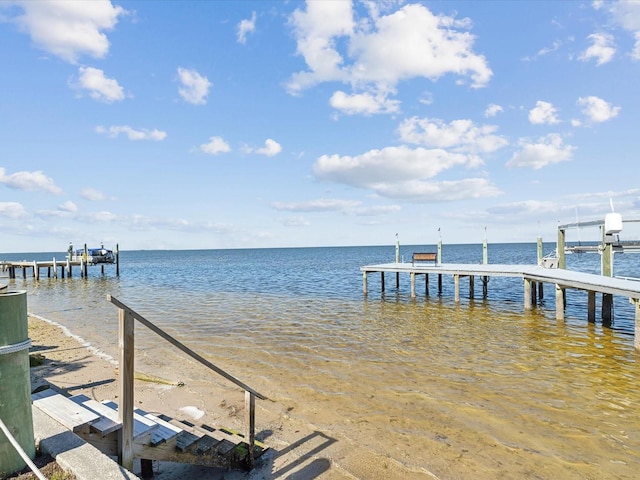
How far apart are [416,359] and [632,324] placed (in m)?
10.9

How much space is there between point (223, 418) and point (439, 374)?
5.30 m

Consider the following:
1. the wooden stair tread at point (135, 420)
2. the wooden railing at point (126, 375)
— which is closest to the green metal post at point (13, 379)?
the wooden railing at point (126, 375)

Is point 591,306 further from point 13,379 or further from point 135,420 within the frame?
point 13,379

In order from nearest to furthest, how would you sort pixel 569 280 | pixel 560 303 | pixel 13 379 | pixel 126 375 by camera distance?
pixel 13 379
pixel 126 375
pixel 569 280
pixel 560 303

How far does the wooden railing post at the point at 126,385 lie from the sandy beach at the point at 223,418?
152cm

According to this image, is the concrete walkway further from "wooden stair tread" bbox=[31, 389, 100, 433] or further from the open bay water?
the open bay water

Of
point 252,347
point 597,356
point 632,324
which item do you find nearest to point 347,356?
point 252,347

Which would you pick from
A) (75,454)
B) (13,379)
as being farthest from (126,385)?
(13,379)

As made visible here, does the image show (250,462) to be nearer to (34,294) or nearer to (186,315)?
(186,315)

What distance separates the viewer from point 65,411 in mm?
3932

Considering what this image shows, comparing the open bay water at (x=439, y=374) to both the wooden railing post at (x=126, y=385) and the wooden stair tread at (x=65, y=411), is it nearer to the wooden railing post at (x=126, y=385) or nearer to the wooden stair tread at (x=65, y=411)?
the wooden railing post at (x=126, y=385)

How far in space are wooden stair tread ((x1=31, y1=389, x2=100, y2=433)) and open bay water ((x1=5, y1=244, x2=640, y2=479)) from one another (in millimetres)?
3768

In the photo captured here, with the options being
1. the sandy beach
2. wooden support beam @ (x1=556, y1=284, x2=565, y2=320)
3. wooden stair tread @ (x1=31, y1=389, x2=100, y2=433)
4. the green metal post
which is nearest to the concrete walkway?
wooden stair tread @ (x1=31, y1=389, x2=100, y2=433)

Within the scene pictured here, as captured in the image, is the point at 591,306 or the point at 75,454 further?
the point at 591,306
